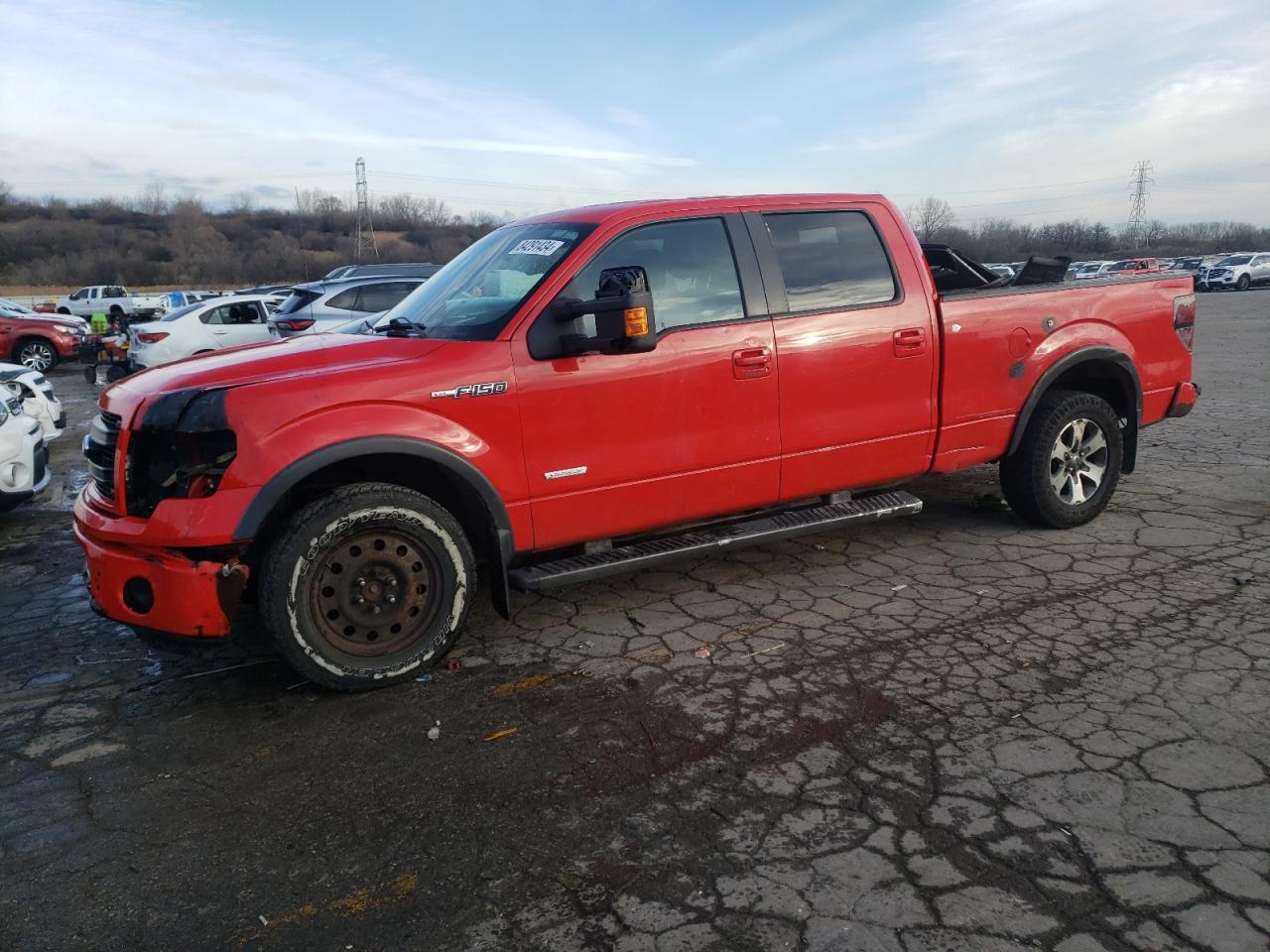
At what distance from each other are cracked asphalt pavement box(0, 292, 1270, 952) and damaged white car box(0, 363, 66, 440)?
4.10 meters

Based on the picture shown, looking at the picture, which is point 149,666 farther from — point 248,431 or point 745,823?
point 745,823

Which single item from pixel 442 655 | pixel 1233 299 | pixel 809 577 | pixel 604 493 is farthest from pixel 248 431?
pixel 1233 299

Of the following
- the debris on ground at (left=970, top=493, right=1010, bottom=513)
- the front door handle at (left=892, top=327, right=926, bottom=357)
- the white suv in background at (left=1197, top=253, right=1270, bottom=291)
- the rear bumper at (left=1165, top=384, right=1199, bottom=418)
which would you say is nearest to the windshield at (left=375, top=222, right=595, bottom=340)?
the front door handle at (left=892, top=327, right=926, bottom=357)

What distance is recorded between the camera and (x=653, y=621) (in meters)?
4.61

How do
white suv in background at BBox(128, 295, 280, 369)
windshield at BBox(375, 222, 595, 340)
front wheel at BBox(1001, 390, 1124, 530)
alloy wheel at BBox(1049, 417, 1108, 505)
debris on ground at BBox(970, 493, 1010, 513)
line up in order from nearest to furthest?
windshield at BBox(375, 222, 595, 340)
front wheel at BBox(1001, 390, 1124, 530)
alloy wheel at BBox(1049, 417, 1108, 505)
debris on ground at BBox(970, 493, 1010, 513)
white suv in background at BBox(128, 295, 280, 369)

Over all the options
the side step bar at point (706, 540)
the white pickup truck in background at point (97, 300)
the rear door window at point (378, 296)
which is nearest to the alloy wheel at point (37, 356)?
the rear door window at point (378, 296)

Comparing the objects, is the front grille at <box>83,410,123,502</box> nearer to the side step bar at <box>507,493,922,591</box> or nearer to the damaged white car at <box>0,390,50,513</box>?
the side step bar at <box>507,493,922,591</box>

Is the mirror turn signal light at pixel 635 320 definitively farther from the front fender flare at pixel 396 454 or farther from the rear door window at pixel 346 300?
the rear door window at pixel 346 300

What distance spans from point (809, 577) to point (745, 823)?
2431mm

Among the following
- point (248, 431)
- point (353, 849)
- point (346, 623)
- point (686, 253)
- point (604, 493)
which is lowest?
point (353, 849)

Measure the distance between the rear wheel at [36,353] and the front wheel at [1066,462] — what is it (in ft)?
67.4

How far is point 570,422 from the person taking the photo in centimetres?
418

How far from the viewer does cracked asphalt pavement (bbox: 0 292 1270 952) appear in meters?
2.50

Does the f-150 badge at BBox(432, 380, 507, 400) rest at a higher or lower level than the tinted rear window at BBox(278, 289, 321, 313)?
lower
